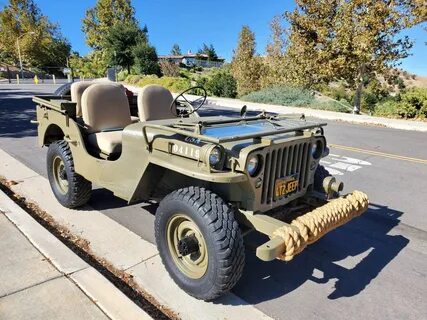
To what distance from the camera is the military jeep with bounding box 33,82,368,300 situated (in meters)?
2.64

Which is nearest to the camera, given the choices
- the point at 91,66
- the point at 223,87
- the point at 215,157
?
the point at 215,157

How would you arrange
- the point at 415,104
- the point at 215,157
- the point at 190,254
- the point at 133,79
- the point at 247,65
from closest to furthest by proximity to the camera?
the point at 215,157, the point at 190,254, the point at 415,104, the point at 247,65, the point at 133,79

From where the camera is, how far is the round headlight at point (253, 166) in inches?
109

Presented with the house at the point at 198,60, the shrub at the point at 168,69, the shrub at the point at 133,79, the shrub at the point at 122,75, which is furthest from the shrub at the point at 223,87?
the house at the point at 198,60

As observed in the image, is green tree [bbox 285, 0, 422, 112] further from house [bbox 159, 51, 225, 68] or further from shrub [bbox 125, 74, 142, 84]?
house [bbox 159, 51, 225, 68]

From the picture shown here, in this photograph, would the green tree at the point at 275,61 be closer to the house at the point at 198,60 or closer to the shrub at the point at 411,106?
the shrub at the point at 411,106

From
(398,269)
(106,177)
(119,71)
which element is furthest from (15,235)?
(119,71)

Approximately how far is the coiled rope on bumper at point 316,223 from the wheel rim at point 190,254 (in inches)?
24.4

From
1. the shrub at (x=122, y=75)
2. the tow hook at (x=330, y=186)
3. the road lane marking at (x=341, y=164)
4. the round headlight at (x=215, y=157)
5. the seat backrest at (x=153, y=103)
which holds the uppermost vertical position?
the shrub at (x=122, y=75)

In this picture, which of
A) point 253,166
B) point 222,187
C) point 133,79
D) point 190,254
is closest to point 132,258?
point 190,254

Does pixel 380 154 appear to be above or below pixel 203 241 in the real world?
below

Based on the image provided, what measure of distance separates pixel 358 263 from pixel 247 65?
2304 cm

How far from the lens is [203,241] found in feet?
9.23

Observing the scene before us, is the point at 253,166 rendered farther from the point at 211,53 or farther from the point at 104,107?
the point at 211,53
